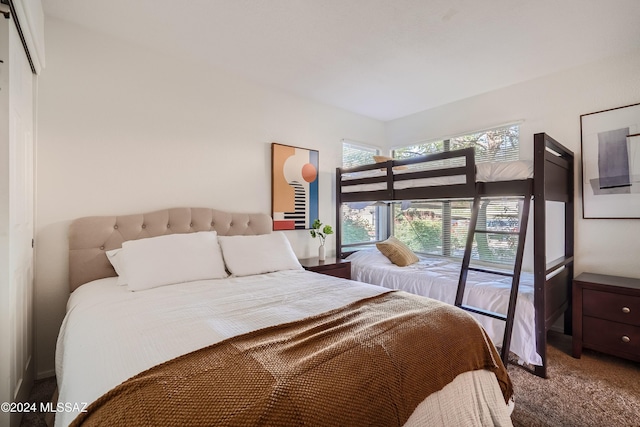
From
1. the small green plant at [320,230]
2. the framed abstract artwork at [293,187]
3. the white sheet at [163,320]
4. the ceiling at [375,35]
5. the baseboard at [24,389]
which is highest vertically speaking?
the ceiling at [375,35]

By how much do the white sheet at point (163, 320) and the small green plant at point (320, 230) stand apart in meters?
1.34

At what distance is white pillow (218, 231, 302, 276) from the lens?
2.35 metres

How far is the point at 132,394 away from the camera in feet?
2.55

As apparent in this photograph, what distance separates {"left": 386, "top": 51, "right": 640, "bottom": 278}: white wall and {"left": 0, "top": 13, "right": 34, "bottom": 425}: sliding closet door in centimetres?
397

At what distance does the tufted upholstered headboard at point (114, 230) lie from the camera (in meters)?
2.12

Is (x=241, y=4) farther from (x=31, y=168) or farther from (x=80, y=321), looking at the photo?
(x=80, y=321)

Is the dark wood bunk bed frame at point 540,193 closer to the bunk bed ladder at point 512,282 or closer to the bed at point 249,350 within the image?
the bunk bed ladder at point 512,282

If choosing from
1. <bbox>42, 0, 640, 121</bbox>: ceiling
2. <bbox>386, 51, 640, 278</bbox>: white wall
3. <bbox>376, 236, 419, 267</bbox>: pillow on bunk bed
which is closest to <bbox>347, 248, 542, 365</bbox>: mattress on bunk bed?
<bbox>376, 236, 419, 267</bbox>: pillow on bunk bed

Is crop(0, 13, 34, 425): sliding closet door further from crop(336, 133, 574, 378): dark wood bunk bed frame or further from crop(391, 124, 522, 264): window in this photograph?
crop(391, 124, 522, 264): window

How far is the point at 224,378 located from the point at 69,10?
2.69m

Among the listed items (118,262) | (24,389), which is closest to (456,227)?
(118,262)

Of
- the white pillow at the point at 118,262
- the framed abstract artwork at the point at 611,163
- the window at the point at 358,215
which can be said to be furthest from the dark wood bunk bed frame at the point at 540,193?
the white pillow at the point at 118,262

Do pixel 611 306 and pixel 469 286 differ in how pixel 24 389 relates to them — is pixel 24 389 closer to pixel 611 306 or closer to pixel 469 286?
pixel 469 286

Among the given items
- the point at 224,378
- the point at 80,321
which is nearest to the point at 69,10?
the point at 80,321
